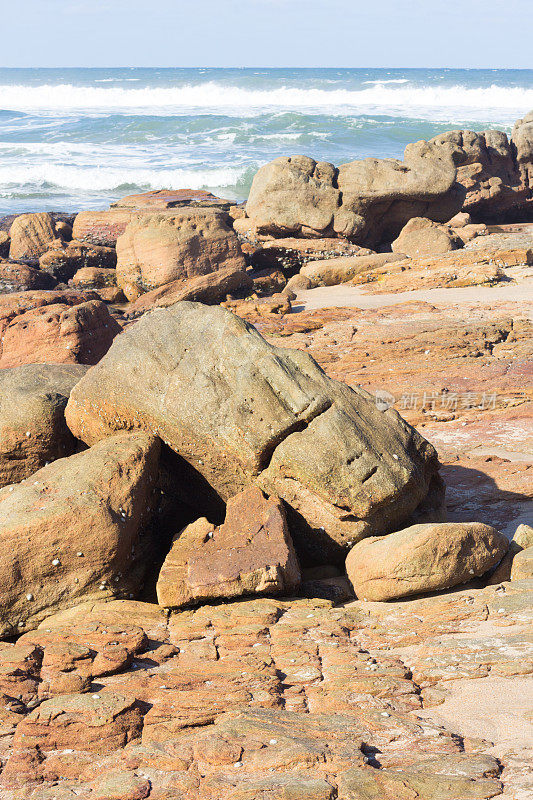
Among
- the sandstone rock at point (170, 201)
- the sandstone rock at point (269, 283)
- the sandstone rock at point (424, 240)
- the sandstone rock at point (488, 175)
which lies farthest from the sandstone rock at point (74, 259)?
the sandstone rock at point (488, 175)

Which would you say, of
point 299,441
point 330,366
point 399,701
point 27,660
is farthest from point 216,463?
point 330,366

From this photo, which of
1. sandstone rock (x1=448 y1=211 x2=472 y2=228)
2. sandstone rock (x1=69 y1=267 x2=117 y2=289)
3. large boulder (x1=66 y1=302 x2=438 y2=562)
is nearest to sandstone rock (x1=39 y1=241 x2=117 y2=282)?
sandstone rock (x1=69 y1=267 x2=117 y2=289)

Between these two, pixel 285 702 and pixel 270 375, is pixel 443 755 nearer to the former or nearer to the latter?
pixel 285 702

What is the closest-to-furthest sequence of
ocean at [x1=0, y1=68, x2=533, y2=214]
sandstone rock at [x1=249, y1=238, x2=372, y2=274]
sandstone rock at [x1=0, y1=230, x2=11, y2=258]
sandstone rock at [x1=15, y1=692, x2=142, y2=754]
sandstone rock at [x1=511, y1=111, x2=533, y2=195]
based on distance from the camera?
sandstone rock at [x1=15, y1=692, x2=142, y2=754] < sandstone rock at [x1=249, y1=238, x2=372, y2=274] < sandstone rock at [x1=0, y1=230, x2=11, y2=258] < sandstone rock at [x1=511, y1=111, x2=533, y2=195] < ocean at [x1=0, y1=68, x2=533, y2=214]

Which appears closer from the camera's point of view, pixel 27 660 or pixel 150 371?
pixel 27 660

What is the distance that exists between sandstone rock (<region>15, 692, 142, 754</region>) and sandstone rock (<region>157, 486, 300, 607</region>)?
1050mm

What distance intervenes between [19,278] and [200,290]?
11.6ft

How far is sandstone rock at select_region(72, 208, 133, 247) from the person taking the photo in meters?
16.5

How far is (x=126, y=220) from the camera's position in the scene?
55.0 ft

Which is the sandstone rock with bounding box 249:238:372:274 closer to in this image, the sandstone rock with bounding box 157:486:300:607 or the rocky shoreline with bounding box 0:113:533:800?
the rocky shoreline with bounding box 0:113:533:800

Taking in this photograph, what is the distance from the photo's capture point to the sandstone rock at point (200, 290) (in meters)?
12.3

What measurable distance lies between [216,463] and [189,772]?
2440mm

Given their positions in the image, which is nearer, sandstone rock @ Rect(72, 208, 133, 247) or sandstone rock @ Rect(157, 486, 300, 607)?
sandstone rock @ Rect(157, 486, 300, 607)

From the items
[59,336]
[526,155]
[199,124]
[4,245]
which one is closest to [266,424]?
[59,336]
